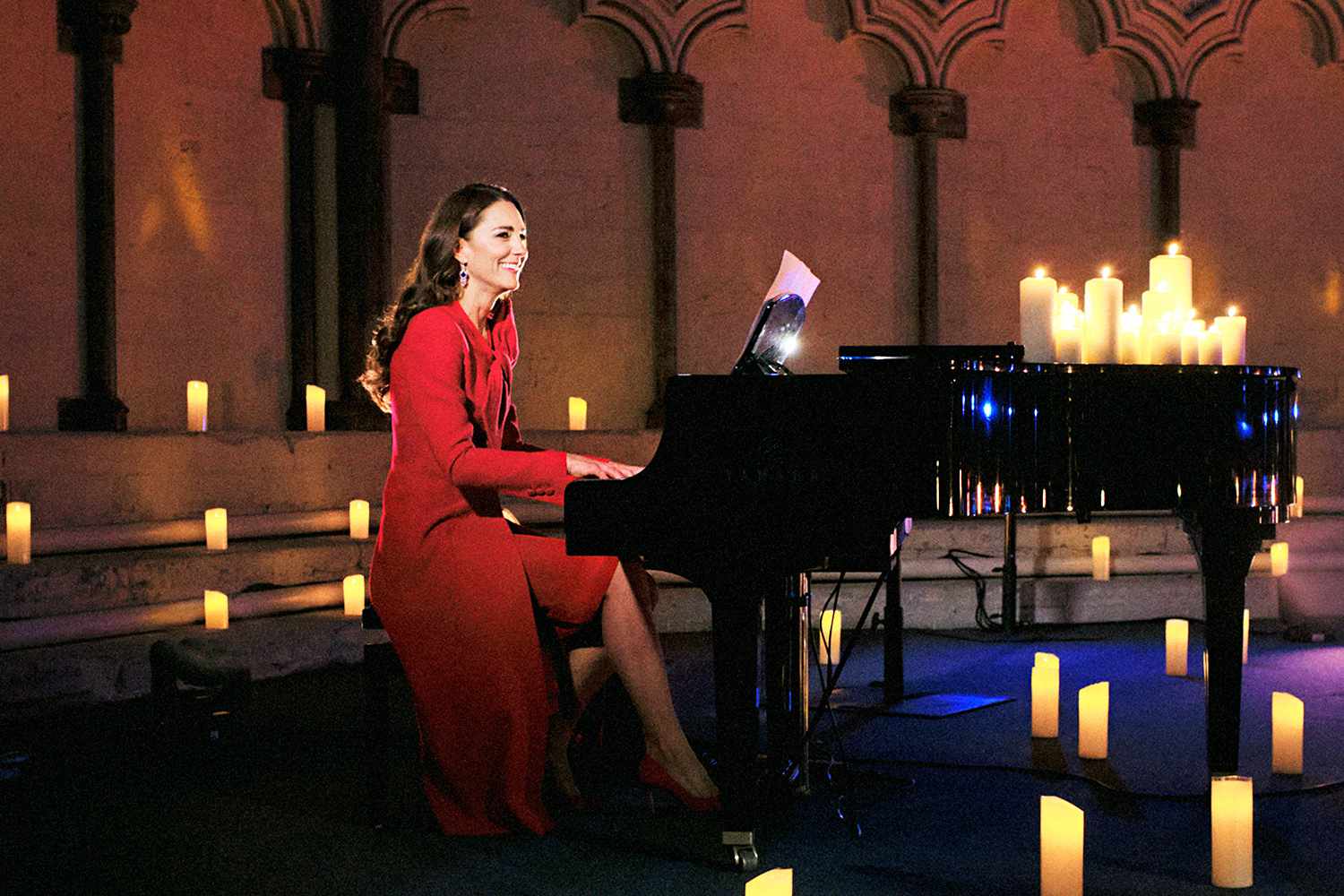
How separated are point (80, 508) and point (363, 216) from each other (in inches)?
76.9

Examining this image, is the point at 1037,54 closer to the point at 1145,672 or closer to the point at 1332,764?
the point at 1145,672

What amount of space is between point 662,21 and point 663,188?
84 centimetres

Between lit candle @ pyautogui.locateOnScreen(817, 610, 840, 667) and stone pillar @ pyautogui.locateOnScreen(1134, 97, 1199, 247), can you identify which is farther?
stone pillar @ pyautogui.locateOnScreen(1134, 97, 1199, 247)

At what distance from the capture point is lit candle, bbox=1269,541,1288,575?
6.79m

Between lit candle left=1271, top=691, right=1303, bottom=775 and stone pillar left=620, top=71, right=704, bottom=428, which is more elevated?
stone pillar left=620, top=71, right=704, bottom=428

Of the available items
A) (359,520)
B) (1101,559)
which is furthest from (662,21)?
(1101,559)

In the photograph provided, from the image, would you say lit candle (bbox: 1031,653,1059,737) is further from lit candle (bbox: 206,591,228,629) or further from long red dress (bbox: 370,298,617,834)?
lit candle (bbox: 206,591,228,629)

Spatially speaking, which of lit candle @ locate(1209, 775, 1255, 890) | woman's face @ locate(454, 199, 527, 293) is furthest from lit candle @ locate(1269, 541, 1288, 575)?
woman's face @ locate(454, 199, 527, 293)

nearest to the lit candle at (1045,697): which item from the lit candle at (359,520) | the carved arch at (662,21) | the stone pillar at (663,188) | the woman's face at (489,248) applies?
the woman's face at (489,248)

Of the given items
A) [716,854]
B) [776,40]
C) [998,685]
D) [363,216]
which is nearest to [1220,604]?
[716,854]

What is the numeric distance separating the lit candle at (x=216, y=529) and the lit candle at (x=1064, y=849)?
378 centimetres

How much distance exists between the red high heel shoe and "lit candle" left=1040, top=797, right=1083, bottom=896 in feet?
2.75

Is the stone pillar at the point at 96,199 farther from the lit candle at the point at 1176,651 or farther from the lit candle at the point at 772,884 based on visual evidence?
the lit candle at the point at 772,884

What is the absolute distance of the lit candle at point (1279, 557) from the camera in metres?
6.79
